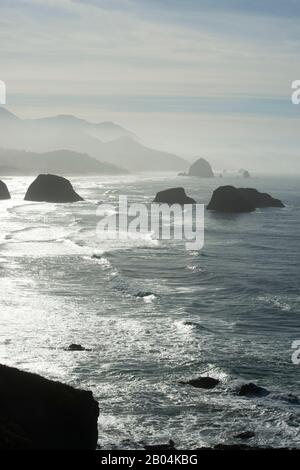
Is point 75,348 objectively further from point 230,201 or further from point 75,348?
point 230,201

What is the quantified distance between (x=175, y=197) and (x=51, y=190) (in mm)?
34450

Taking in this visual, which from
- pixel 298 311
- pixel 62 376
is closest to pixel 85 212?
pixel 298 311

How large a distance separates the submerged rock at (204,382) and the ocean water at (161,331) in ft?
1.57

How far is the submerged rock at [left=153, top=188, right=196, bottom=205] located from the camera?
16575 centimetres

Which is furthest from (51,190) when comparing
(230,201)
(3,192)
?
(230,201)

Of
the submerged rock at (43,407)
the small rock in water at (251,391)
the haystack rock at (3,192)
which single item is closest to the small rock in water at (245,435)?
the small rock in water at (251,391)

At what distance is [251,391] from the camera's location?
32.7 metres

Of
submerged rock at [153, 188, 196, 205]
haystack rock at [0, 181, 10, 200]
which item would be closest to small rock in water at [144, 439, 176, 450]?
submerged rock at [153, 188, 196, 205]

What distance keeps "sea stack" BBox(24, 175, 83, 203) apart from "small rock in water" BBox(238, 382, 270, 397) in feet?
445

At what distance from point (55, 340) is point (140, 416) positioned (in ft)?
41.6

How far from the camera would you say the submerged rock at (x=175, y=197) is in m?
166

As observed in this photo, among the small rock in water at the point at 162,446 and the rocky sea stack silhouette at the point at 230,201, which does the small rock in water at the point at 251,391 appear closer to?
the small rock in water at the point at 162,446

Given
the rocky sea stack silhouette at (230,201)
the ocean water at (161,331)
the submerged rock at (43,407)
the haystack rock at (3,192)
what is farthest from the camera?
the haystack rock at (3,192)
